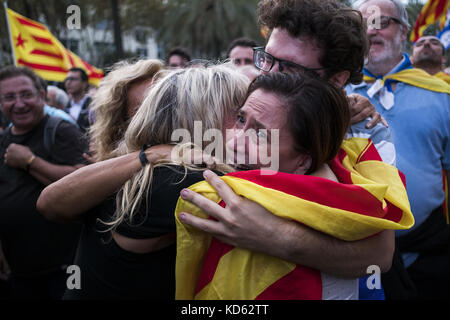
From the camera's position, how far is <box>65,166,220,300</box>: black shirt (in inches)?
57.2

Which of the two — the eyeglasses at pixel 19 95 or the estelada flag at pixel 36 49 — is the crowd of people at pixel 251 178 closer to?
the eyeglasses at pixel 19 95

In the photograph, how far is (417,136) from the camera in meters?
2.79

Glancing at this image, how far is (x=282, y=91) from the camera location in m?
1.47

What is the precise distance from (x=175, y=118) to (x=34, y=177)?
6.90ft

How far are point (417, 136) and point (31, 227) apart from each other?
2.98 meters

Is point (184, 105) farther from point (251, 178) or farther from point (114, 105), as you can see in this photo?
point (114, 105)

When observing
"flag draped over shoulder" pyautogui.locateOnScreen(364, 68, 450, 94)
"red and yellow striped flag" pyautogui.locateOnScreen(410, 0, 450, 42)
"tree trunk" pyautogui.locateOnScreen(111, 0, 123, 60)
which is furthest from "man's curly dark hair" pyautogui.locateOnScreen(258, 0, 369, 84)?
"tree trunk" pyautogui.locateOnScreen(111, 0, 123, 60)

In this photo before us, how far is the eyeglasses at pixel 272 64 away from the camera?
6.18ft

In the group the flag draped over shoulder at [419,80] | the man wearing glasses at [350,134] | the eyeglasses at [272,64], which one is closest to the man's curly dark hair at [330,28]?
the man wearing glasses at [350,134]

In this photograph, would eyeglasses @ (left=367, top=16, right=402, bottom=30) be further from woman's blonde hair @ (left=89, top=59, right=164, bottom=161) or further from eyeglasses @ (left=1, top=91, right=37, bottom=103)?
eyeglasses @ (left=1, top=91, right=37, bottom=103)

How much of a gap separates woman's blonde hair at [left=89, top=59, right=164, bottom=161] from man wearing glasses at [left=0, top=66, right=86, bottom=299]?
3.15 feet

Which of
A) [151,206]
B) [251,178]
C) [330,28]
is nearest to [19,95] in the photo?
[151,206]
